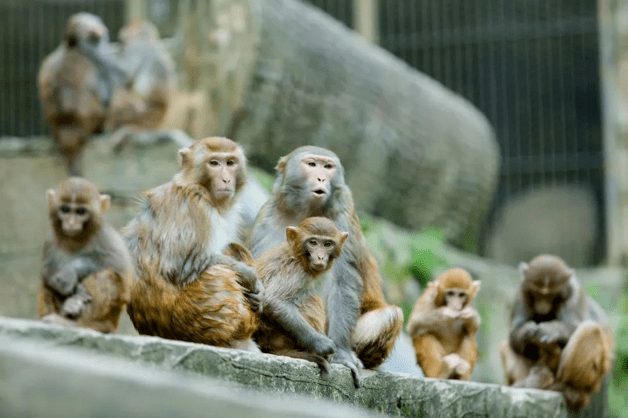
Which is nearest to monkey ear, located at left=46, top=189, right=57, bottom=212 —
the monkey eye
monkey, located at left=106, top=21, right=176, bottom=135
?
monkey, located at left=106, top=21, right=176, bottom=135

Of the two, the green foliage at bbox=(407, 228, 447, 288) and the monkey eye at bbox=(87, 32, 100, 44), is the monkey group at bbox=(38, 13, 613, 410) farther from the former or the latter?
the monkey eye at bbox=(87, 32, 100, 44)

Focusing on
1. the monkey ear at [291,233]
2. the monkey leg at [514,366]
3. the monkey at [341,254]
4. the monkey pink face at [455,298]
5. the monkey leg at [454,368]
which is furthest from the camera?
the monkey leg at [514,366]

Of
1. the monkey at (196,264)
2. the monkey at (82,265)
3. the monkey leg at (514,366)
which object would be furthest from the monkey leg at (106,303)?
the monkey leg at (514,366)

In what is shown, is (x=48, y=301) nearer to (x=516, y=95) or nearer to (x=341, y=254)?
(x=341, y=254)

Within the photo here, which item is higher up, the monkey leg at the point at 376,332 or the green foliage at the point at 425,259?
the monkey leg at the point at 376,332

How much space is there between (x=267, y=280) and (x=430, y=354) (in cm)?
213

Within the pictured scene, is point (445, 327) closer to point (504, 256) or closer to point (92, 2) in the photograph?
point (504, 256)

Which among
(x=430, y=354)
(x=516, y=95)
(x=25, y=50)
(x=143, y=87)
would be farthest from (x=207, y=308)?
→ (x=516, y=95)

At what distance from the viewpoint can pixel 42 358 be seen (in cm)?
229

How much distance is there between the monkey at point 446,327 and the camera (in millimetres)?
7195

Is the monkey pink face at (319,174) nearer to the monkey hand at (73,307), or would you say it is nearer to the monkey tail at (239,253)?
the monkey tail at (239,253)

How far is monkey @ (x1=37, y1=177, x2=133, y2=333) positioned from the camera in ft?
19.5

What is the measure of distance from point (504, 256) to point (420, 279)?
13.8 ft

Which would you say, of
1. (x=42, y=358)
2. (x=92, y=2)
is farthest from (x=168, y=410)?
(x=92, y=2)
